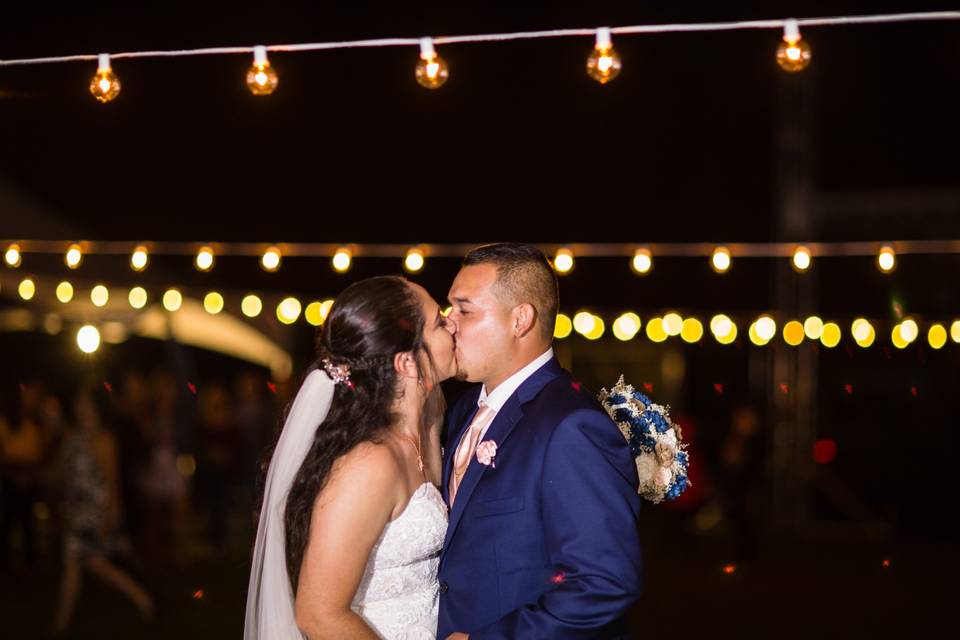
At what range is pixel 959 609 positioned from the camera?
25.5 feet

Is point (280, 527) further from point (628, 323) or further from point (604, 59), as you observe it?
point (628, 323)

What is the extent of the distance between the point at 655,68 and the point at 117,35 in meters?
7.11

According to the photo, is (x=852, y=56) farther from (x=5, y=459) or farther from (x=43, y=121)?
(x=5, y=459)

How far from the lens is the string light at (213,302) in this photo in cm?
1173

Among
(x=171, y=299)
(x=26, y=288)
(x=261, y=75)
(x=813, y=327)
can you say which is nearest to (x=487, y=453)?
(x=261, y=75)

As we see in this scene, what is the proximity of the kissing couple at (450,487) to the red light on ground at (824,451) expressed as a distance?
11806 millimetres

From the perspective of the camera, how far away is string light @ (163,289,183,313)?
10.7m

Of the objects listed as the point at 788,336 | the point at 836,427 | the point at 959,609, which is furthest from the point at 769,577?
the point at 836,427

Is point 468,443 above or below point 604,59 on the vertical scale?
below

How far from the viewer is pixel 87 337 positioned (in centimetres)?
1030

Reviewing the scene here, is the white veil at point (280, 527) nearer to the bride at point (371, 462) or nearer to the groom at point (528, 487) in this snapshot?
the bride at point (371, 462)

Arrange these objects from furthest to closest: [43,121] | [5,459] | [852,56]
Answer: [852,56] < [43,121] < [5,459]

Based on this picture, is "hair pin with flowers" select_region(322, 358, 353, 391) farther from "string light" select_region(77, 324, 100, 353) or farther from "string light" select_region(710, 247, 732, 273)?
"string light" select_region(77, 324, 100, 353)

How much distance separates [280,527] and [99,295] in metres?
8.06
